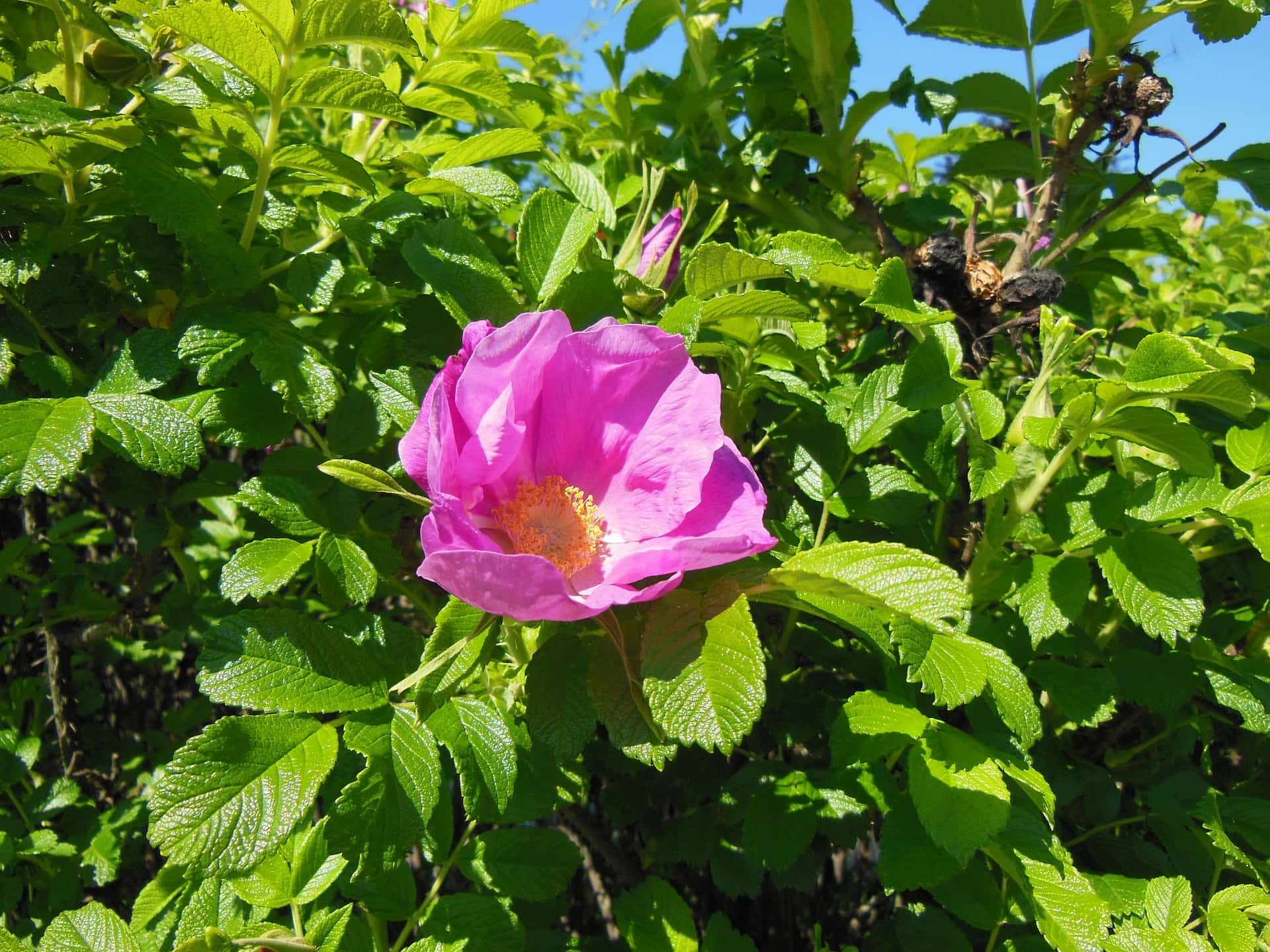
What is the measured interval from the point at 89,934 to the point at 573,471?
837 mm

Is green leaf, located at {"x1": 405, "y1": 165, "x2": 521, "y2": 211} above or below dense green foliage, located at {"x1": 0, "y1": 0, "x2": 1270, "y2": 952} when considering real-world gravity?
above

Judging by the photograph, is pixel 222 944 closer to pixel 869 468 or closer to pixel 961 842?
pixel 961 842

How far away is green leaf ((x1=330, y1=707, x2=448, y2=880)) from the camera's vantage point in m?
0.88

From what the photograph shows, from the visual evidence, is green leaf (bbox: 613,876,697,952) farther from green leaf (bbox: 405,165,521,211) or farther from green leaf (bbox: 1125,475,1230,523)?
green leaf (bbox: 405,165,521,211)

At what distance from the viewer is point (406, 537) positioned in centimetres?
147

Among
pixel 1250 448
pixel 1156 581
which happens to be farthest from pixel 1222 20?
pixel 1156 581

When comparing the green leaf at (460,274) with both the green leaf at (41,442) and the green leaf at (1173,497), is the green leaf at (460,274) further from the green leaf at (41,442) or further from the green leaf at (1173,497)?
the green leaf at (1173,497)

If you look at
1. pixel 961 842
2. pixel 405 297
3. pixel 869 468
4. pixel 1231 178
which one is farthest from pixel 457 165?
pixel 1231 178

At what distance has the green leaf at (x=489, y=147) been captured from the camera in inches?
50.3

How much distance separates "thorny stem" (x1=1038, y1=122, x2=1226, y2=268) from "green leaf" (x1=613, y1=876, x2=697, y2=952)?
3.68ft

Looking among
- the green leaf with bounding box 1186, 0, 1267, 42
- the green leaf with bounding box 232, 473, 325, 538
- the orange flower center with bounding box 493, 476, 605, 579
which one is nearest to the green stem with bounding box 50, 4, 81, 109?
the green leaf with bounding box 232, 473, 325, 538

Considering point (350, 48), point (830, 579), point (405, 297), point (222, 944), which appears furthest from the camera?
point (350, 48)

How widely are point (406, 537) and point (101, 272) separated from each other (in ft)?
1.90

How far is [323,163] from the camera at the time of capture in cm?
115
